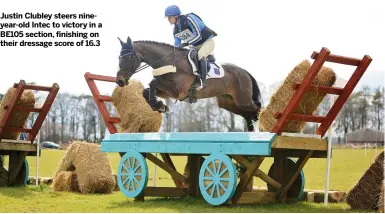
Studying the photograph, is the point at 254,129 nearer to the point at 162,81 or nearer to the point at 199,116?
the point at 162,81

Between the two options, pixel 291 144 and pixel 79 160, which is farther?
pixel 79 160

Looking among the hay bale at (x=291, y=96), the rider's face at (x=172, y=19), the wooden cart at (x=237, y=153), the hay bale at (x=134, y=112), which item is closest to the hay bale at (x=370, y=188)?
the wooden cart at (x=237, y=153)

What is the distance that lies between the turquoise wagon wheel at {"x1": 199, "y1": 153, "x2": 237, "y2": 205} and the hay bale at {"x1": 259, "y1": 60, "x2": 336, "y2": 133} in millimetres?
804

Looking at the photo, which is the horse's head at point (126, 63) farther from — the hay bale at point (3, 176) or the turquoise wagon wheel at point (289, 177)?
the hay bale at point (3, 176)

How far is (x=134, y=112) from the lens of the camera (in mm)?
11555

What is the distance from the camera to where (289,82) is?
872 cm

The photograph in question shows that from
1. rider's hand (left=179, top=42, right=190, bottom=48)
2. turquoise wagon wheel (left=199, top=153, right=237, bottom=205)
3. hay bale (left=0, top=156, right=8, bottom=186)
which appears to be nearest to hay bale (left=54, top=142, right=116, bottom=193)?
hay bale (left=0, top=156, right=8, bottom=186)

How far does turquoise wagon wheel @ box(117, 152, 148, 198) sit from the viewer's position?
987 centimetres

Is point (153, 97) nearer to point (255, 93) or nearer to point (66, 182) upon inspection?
point (255, 93)

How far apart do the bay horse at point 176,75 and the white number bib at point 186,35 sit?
180mm

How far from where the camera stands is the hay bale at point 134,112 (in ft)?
37.6

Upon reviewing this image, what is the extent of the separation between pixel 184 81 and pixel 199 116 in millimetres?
11721

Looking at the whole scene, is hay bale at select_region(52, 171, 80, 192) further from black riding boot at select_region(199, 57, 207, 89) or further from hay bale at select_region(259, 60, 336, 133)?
hay bale at select_region(259, 60, 336, 133)

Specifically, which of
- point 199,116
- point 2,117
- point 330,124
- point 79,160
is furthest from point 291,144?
point 199,116
